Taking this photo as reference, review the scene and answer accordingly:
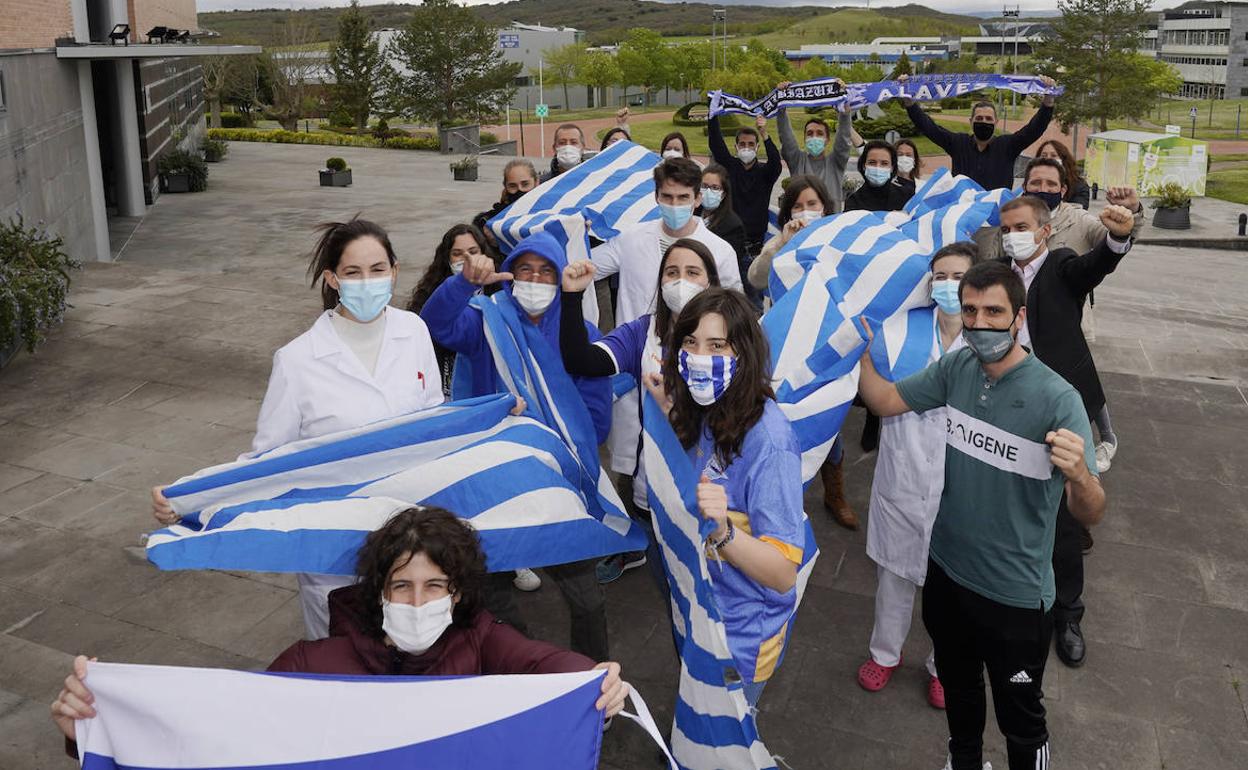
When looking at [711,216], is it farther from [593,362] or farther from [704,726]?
[704,726]

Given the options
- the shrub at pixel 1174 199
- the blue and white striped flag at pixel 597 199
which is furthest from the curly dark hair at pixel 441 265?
the shrub at pixel 1174 199

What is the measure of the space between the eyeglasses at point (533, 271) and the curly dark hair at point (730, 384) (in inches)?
52.2

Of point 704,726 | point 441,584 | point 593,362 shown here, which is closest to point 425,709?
point 441,584

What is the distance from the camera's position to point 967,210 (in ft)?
21.4

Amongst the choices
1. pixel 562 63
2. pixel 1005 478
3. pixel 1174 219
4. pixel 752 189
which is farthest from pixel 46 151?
A: pixel 562 63

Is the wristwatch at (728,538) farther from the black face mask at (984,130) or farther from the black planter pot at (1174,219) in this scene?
the black planter pot at (1174,219)

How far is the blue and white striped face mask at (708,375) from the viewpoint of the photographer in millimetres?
3271

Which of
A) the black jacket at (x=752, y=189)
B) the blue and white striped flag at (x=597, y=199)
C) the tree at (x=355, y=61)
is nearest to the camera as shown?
the blue and white striped flag at (x=597, y=199)

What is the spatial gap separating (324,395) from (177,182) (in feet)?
71.1

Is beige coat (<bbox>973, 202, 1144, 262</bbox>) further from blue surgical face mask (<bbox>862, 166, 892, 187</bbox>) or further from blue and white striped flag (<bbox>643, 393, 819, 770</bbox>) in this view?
blue and white striped flag (<bbox>643, 393, 819, 770</bbox>)

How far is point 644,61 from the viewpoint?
75.2 meters

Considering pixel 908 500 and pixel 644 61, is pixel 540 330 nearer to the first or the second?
pixel 908 500

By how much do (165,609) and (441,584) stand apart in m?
3.09

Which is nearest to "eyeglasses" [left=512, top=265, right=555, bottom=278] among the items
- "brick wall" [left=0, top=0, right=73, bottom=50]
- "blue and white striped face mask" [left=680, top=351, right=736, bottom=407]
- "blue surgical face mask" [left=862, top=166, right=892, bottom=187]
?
"blue and white striped face mask" [left=680, top=351, right=736, bottom=407]
